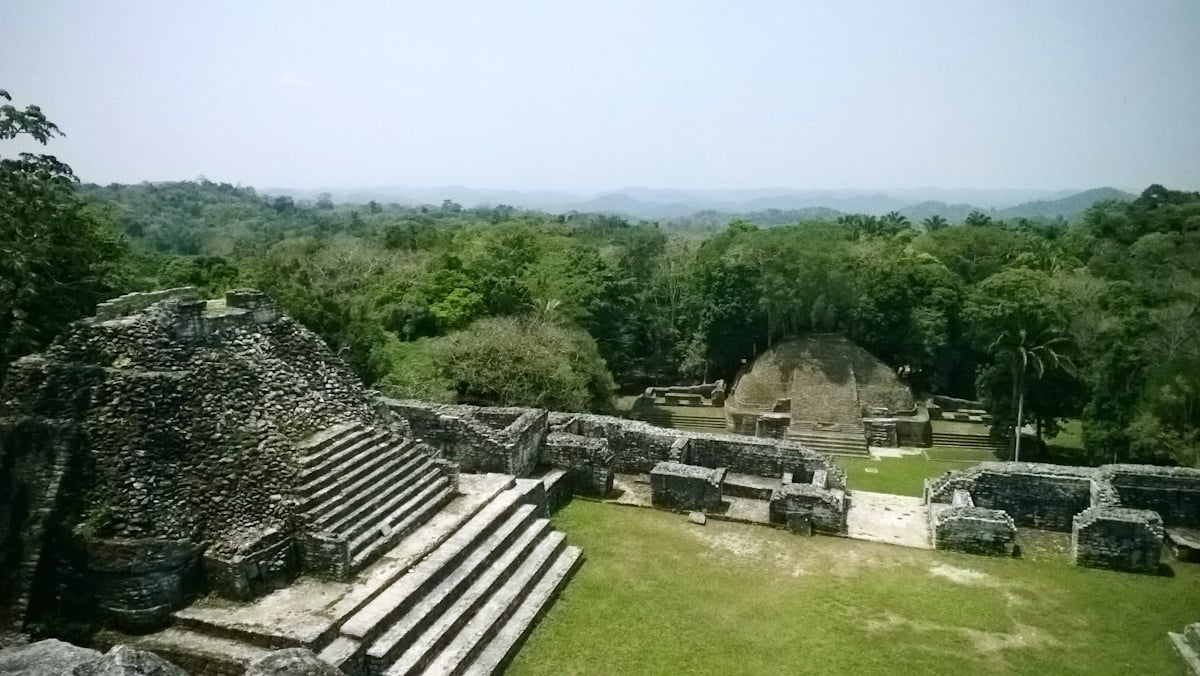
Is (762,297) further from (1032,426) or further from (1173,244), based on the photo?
(1173,244)

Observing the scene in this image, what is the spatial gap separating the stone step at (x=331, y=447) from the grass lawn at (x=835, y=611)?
12.9 feet

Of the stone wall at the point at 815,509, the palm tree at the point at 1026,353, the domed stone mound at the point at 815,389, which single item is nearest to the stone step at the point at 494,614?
the stone wall at the point at 815,509

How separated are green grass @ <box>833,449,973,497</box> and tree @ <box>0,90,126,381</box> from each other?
727 inches

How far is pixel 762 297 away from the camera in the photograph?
98.3ft

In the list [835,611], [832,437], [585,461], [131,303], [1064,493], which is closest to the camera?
[131,303]

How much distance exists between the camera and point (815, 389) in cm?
2689

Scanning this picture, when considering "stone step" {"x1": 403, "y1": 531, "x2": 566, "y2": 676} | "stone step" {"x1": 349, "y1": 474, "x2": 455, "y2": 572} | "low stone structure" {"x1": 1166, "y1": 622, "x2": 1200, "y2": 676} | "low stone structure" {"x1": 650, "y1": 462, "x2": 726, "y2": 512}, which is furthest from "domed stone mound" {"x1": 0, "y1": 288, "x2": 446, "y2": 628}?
"low stone structure" {"x1": 1166, "y1": 622, "x2": 1200, "y2": 676}

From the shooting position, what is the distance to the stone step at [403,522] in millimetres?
10164

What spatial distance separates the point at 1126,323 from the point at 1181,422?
3918 mm

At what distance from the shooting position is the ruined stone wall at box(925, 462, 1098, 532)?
14.6 meters

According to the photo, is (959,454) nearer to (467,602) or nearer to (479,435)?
(479,435)

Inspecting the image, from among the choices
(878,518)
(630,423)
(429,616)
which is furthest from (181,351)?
(878,518)

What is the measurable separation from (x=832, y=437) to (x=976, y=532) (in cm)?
1045

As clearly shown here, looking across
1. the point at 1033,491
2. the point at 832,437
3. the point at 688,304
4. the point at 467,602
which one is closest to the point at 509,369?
the point at 832,437
